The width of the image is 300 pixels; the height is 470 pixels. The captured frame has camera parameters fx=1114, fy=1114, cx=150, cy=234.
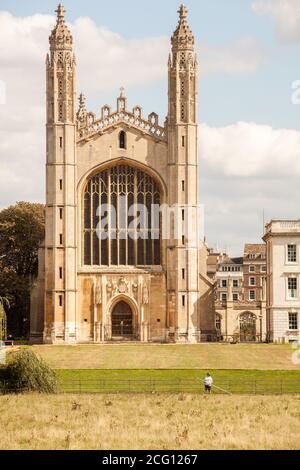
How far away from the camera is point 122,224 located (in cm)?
8012

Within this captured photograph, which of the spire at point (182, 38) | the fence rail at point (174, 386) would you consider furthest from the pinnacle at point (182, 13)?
the fence rail at point (174, 386)

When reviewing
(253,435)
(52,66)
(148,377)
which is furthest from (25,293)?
(253,435)

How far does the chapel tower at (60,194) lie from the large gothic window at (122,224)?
193 centimetres

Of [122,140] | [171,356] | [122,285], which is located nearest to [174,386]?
[171,356]

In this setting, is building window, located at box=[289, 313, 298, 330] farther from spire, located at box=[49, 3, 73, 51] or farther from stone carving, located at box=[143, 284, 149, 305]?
spire, located at box=[49, 3, 73, 51]

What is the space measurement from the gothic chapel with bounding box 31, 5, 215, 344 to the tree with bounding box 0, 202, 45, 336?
27.0ft

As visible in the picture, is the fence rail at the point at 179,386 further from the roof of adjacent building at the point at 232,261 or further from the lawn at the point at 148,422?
the roof of adjacent building at the point at 232,261

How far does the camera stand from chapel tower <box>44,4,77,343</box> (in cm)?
7781

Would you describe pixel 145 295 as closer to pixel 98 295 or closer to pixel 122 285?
pixel 122 285

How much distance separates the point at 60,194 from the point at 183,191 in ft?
28.6

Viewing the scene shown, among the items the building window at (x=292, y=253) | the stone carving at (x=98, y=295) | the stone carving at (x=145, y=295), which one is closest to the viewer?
the building window at (x=292, y=253)

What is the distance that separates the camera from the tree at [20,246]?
291ft
